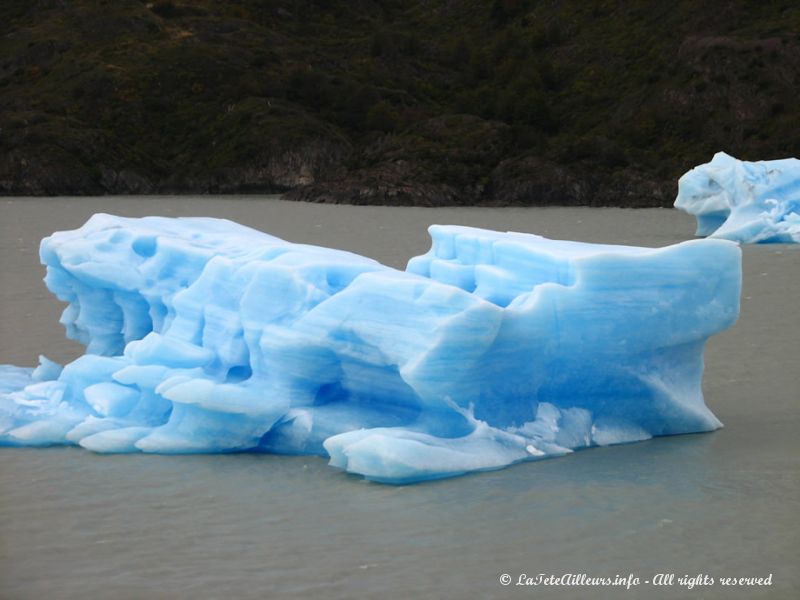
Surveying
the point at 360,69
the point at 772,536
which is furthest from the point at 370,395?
the point at 360,69

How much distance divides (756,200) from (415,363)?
15.7m

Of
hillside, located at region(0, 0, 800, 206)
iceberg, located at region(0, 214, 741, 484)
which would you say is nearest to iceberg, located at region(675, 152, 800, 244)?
iceberg, located at region(0, 214, 741, 484)

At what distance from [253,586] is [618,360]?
287 centimetres

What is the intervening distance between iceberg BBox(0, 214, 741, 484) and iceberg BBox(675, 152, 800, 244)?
13589mm

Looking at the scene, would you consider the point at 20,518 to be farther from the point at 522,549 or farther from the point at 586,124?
the point at 586,124

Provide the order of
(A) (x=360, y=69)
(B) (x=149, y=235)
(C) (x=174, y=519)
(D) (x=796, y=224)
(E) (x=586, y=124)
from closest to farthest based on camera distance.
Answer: (C) (x=174, y=519) → (B) (x=149, y=235) → (D) (x=796, y=224) → (E) (x=586, y=124) → (A) (x=360, y=69)

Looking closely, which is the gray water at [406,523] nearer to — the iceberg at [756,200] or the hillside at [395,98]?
the iceberg at [756,200]

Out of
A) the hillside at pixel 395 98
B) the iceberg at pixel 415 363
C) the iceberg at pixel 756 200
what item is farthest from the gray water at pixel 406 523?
the hillside at pixel 395 98

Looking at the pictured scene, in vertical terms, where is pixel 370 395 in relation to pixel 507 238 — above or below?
below

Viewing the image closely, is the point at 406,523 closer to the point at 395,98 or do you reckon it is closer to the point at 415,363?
the point at 415,363

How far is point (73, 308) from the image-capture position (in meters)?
9.84

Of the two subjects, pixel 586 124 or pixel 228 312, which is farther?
pixel 586 124

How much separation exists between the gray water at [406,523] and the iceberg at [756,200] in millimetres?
12711

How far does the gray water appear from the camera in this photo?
5430mm
